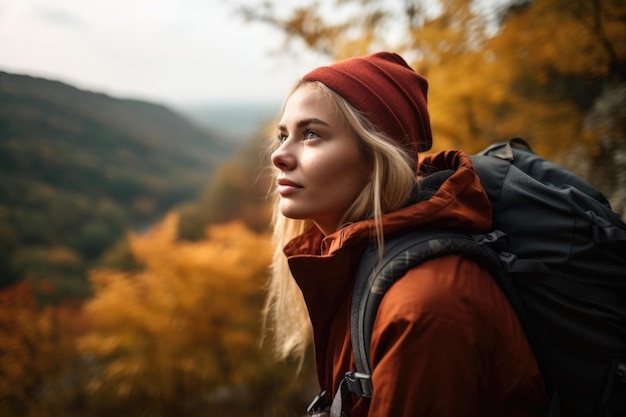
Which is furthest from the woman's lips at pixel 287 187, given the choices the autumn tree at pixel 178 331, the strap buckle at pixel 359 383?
the autumn tree at pixel 178 331

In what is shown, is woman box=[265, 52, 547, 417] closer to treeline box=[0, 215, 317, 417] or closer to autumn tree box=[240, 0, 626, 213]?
autumn tree box=[240, 0, 626, 213]

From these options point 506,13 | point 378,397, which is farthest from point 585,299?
point 506,13

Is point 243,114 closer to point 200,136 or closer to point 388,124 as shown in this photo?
point 200,136

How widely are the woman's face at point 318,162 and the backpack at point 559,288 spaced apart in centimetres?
30

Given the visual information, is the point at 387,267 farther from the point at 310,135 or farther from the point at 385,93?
the point at 385,93

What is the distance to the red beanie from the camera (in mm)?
1393

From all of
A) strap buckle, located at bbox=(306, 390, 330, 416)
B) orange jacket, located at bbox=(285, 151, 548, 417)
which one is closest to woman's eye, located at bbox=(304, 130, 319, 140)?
orange jacket, located at bbox=(285, 151, 548, 417)

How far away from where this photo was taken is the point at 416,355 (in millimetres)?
938

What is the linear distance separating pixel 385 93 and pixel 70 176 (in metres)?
7.98

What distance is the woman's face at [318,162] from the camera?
1.36 meters

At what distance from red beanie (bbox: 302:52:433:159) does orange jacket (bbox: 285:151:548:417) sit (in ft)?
1.09

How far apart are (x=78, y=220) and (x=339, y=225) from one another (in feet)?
25.6

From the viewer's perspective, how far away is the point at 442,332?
935mm

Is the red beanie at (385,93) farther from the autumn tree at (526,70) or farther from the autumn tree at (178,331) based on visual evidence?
the autumn tree at (178,331)
